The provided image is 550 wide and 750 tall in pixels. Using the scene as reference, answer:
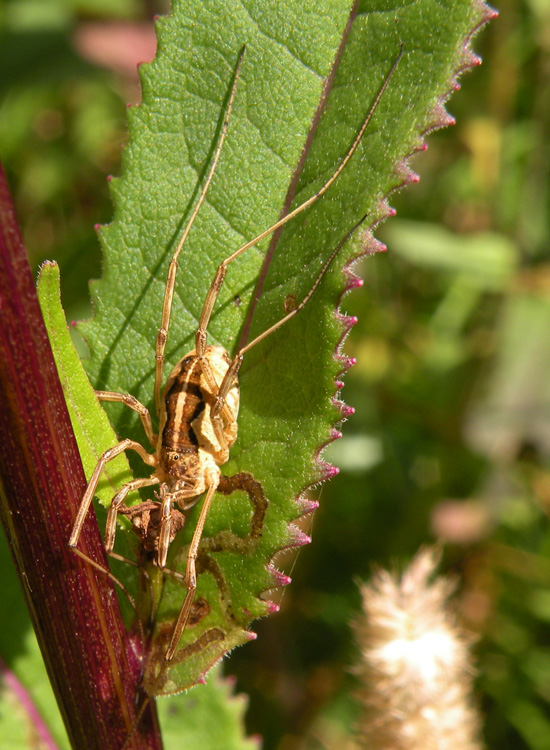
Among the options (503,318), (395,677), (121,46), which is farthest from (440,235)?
(395,677)

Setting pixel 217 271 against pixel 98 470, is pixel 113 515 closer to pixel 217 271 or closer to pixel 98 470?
pixel 98 470

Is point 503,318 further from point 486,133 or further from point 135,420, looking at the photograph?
point 135,420

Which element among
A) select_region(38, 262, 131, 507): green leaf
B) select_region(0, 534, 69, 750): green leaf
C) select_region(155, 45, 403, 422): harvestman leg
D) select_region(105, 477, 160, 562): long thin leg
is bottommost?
select_region(0, 534, 69, 750): green leaf

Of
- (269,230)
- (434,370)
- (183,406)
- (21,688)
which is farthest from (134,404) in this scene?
(434,370)

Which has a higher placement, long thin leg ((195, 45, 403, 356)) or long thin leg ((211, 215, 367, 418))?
long thin leg ((195, 45, 403, 356))

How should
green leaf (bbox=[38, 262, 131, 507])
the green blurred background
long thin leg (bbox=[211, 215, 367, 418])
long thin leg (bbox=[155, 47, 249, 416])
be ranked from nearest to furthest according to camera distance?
green leaf (bbox=[38, 262, 131, 507]), long thin leg (bbox=[211, 215, 367, 418]), long thin leg (bbox=[155, 47, 249, 416]), the green blurred background

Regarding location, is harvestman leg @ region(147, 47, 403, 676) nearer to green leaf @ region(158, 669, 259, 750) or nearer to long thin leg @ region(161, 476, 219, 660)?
long thin leg @ region(161, 476, 219, 660)

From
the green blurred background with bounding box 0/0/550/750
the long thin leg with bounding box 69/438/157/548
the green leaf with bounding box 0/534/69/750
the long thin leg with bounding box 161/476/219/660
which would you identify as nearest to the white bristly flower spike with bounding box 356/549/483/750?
the long thin leg with bounding box 161/476/219/660

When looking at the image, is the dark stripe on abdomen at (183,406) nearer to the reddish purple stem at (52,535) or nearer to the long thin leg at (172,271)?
the long thin leg at (172,271)
